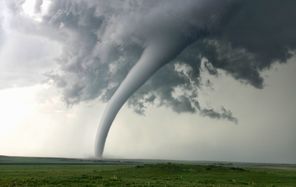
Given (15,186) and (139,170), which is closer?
(15,186)

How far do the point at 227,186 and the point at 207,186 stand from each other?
405cm

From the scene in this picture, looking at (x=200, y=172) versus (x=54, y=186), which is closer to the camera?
(x=54, y=186)

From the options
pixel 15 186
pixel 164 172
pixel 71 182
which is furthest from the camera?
pixel 164 172

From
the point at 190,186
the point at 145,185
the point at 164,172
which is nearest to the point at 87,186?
the point at 145,185

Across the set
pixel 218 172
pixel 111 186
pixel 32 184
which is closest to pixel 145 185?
pixel 111 186

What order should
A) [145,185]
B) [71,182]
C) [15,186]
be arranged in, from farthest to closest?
1. [71,182]
2. [145,185]
3. [15,186]


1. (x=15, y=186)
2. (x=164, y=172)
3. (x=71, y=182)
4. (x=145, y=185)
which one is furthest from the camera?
(x=164, y=172)

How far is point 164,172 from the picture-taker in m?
83.2

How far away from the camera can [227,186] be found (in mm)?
55531

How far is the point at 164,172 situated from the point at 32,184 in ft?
125

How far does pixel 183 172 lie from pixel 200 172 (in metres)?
4.31

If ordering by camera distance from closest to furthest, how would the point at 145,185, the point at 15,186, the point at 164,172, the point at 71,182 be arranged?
the point at 15,186 < the point at 145,185 < the point at 71,182 < the point at 164,172

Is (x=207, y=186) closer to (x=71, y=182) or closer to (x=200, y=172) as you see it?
(x=71, y=182)

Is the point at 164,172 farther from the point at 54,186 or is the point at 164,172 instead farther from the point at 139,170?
the point at 54,186
